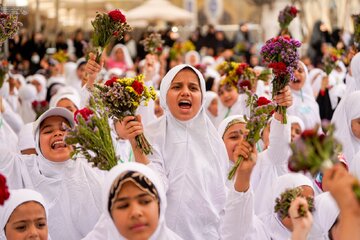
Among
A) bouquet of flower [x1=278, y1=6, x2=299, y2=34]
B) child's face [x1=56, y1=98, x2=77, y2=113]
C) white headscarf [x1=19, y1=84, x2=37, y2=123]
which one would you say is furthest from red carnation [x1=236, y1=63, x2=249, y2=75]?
white headscarf [x1=19, y1=84, x2=37, y2=123]

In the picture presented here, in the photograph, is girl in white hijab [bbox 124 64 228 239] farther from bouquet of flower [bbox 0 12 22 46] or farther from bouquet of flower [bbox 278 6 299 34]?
bouquet of flower [bbox 278 6 299 34]

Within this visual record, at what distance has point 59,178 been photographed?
6812 millimetres

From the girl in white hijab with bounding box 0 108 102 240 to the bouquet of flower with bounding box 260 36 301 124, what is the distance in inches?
61.4

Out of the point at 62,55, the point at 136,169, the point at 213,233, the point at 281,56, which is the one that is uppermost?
the point at 62,55

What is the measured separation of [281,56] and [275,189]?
952mm

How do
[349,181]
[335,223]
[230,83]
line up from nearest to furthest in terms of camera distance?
[349,181] < [335,223] < [230,83]

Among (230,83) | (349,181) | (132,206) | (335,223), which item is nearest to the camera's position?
(349,181)

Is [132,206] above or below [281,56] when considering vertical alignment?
below

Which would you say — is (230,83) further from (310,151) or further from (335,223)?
(310,151)

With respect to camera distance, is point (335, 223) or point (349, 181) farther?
point (335, 223)

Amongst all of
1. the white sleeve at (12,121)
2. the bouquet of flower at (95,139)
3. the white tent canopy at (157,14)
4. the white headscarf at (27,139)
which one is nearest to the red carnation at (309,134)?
the bouquet of flower at (95,139)

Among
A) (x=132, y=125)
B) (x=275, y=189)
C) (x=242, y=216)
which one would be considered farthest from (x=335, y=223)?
(x=132, y=125)

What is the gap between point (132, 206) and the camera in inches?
184

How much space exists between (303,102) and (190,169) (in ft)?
15.1
